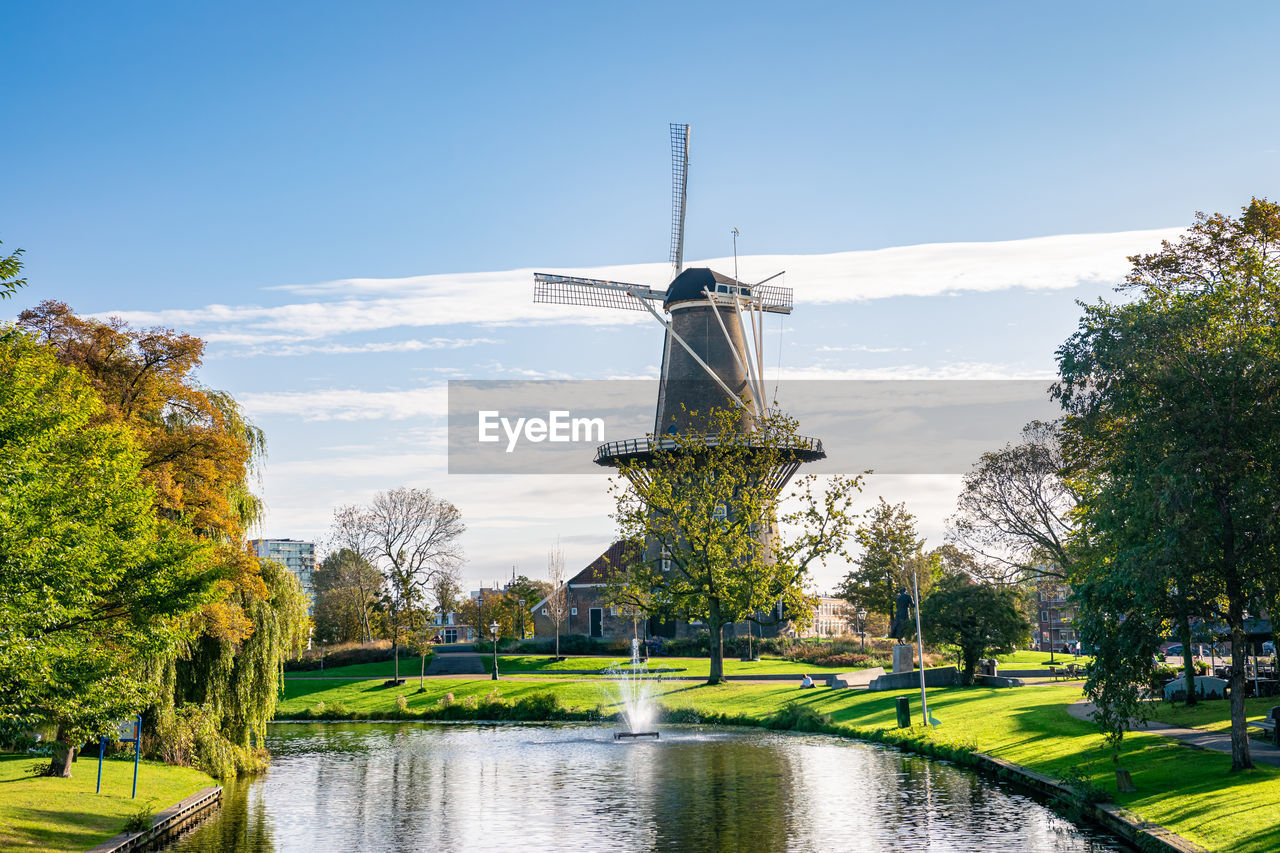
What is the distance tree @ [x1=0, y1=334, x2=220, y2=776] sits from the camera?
50.9ft

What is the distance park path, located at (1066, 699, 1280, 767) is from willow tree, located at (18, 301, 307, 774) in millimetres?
21684

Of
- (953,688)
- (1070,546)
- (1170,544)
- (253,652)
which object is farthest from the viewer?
(953,688)

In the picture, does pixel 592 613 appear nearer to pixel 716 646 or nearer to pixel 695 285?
pixel 695 285

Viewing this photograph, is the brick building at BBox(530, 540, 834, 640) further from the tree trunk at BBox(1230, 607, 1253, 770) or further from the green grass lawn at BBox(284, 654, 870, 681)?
the tree trunk at BBox(1230, 607, 1253, 770)

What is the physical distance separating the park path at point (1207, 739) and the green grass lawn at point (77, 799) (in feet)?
71.0

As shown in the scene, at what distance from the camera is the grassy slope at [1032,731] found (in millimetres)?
17547

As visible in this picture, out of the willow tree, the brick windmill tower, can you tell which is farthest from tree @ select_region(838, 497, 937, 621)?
the willow tree

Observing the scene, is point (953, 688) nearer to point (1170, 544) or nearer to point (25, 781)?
point (1170, 544)

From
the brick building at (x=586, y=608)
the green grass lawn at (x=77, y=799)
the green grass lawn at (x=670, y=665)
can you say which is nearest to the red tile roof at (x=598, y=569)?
the brick building at (x=586, y=608)

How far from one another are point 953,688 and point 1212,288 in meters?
24.2

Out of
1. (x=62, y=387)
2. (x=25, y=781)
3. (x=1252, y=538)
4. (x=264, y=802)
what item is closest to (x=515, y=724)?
(x=264, y=802)

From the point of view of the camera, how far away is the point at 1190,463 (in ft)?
65.2

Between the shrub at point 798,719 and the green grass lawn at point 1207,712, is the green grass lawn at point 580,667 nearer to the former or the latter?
the shrub at point 798,719

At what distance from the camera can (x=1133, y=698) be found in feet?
66.5
